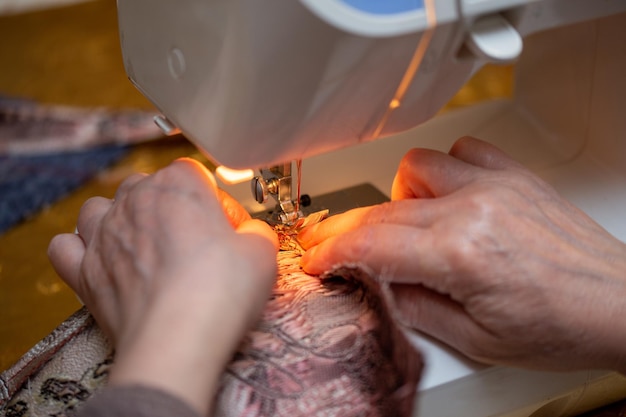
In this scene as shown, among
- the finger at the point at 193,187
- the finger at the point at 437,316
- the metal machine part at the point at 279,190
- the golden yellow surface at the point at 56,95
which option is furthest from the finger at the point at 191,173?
the golden yellow surface at the point at 56,95

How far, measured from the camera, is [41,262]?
1.22 m

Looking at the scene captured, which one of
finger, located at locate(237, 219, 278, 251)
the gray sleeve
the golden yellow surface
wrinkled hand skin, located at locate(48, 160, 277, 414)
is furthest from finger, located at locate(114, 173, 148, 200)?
the golden yellow surface

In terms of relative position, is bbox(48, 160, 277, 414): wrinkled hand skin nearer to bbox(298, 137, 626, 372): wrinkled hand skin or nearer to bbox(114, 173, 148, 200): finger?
bbox(114, 173, 148, 200): finger

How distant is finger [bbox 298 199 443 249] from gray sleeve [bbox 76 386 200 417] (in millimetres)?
289

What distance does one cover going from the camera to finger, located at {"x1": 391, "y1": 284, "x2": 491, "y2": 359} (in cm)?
69

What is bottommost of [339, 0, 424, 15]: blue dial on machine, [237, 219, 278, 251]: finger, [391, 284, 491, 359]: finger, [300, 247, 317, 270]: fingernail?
[391, 284, 491, 359]: finger

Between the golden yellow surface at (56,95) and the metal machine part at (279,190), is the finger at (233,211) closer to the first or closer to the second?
the metal machine part at (279,190)

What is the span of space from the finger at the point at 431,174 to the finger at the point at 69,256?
0.35m

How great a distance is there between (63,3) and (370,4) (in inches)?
70.3

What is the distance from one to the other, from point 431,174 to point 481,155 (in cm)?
6

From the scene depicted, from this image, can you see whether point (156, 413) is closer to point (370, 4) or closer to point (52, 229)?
point (370, 4)

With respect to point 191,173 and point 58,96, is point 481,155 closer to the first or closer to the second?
point 191,173

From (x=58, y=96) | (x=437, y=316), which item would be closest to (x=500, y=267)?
(x=437, y=316)

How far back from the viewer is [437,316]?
0.71 m
